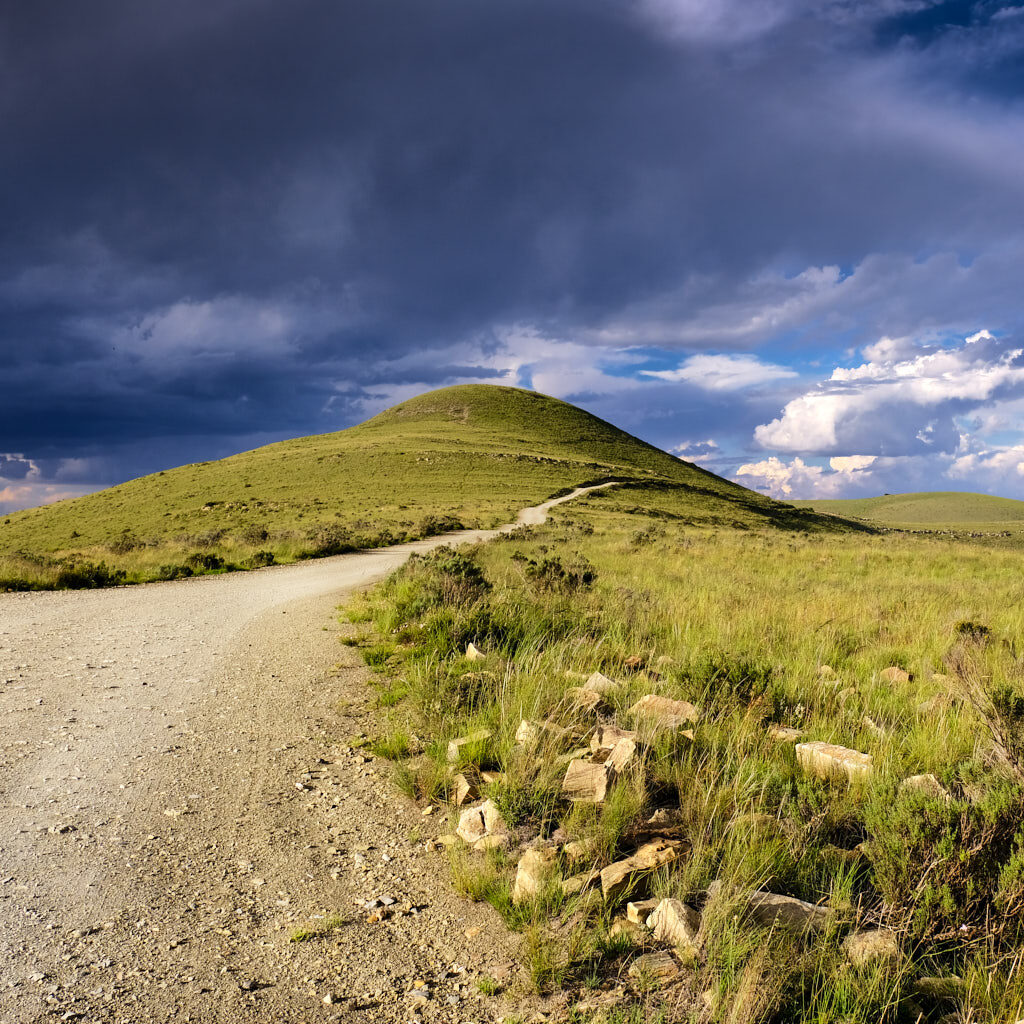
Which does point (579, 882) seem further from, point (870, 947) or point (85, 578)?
point (85, 578)

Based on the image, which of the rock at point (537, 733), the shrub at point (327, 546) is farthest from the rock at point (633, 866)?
the shrub at point (327, 546)

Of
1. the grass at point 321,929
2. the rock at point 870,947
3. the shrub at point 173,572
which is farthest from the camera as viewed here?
the shrub at point 173,572

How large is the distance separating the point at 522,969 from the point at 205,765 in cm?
337

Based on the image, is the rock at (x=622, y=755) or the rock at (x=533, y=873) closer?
the rock at (x=533, y=873)

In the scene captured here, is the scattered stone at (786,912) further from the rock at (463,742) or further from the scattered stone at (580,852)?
the rock at (463,742)

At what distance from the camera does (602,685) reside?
6.11m

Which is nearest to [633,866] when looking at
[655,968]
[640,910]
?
[640,910]

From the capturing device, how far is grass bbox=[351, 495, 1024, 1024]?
289 centimetres

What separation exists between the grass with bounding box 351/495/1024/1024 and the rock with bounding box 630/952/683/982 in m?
0.09

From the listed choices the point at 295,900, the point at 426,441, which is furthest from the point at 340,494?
the point at 295,900

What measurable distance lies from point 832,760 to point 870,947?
181 cm

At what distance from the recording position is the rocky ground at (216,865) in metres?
2.94

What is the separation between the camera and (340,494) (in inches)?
2474

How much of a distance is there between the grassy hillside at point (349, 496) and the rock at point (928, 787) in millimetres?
17704
